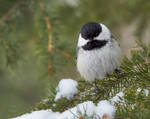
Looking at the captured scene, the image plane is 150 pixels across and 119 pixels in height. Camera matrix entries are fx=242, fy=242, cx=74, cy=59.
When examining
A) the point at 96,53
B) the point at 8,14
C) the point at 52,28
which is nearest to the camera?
the point at 96,53

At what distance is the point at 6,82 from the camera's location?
11.9ft

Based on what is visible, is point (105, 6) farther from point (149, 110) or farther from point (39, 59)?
point (149, 110)

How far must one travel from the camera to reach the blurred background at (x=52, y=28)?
2043 mm

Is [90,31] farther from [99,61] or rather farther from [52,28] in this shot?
[52,28]

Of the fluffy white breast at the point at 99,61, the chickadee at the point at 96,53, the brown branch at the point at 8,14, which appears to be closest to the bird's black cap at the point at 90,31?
the chickadee at the point at 96,53

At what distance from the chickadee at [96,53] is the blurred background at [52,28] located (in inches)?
5.6

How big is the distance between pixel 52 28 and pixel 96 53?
1.89 feet

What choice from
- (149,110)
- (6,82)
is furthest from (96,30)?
(6,82)

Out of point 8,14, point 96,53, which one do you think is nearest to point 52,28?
point 8,14

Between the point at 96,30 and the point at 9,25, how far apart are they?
2.98 feet

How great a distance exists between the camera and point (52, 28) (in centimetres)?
209

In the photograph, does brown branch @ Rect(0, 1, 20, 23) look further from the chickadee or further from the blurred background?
the chickadee

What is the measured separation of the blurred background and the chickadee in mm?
143

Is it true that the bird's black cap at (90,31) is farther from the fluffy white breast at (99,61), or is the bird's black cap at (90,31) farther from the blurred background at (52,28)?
the blurred background at (52,28)
